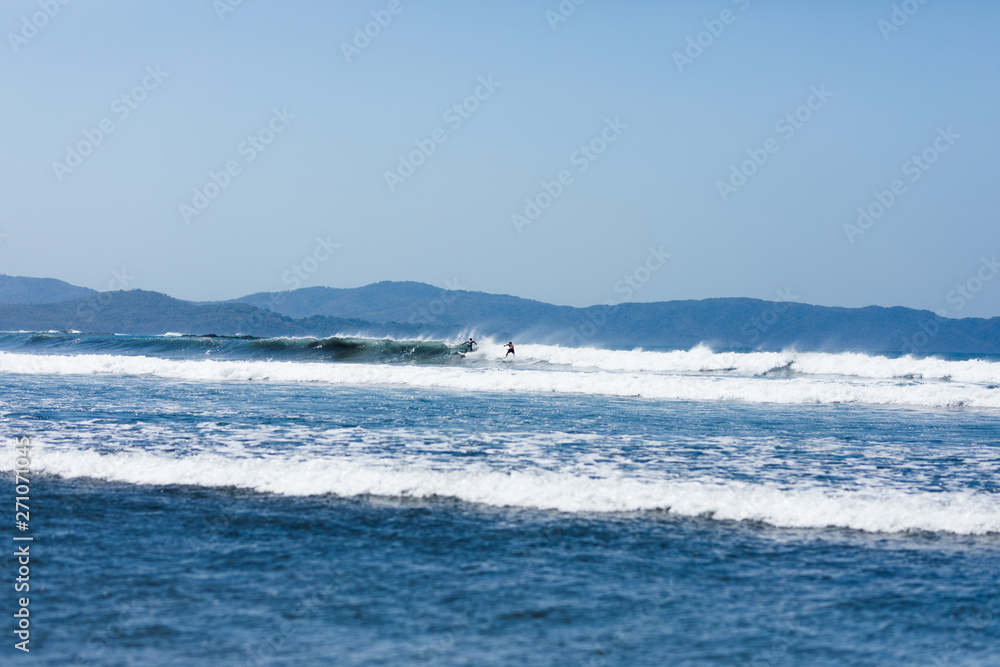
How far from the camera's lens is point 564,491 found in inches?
322

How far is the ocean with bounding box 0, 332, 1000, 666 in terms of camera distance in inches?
181

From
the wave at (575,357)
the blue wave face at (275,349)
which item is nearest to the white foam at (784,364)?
the wave at (575,357)

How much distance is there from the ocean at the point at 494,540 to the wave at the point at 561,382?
21.6 ft

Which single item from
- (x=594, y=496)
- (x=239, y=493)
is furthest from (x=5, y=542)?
(x=594, y=496)

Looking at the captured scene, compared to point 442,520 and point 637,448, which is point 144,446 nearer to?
point 442,520

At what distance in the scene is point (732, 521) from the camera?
7.43 meters

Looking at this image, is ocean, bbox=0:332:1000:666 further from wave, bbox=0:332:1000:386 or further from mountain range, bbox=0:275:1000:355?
mountain range, bbox=0:275:1000:355

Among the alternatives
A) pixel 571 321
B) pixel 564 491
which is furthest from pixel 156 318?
pixel 564 491

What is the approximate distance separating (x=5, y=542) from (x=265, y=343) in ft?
156

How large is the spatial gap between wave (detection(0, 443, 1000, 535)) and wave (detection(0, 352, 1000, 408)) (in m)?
13.3

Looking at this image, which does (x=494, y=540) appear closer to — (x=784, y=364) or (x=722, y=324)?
(x=784, y=364)

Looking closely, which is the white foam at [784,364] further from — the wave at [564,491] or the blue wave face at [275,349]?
the wave at [564,491]

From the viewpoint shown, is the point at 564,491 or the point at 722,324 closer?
the point at 564,491

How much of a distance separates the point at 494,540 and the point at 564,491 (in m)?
1.76
